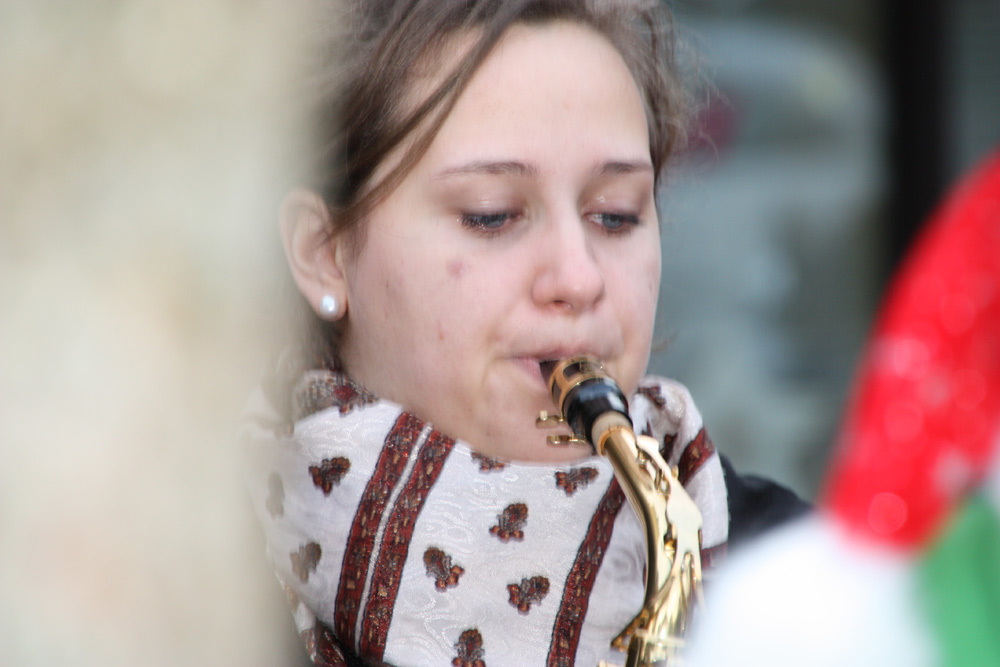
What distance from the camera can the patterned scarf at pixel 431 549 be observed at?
4.09 feet

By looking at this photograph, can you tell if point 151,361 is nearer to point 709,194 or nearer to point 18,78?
point 18,78

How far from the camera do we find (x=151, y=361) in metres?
0.25

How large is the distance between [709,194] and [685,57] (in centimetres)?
208

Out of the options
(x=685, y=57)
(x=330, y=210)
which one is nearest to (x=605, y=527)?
(x=330, y=210)

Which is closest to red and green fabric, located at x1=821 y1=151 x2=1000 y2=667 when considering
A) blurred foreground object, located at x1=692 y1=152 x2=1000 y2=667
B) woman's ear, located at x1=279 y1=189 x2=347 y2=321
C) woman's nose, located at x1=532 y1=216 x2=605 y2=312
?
blurred foreground object, located at x1=692 y1=152 x2=1000 y2=667

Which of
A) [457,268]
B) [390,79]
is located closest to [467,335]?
[457,268]

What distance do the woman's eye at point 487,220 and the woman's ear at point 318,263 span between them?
0.21 m

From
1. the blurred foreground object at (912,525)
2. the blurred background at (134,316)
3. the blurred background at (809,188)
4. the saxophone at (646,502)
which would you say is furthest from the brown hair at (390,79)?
the blurred background at (809,188)

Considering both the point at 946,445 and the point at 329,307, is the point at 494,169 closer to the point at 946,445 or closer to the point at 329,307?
the point at 329,307

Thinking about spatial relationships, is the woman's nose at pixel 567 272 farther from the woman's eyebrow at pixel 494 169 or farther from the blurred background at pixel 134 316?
the blurred background at pixel 134 316

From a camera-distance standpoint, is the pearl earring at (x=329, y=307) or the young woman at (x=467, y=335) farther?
the pearl earring at (x=329, y=307)

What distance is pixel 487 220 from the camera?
1.25 m

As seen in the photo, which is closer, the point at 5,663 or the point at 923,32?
the point at 5,663

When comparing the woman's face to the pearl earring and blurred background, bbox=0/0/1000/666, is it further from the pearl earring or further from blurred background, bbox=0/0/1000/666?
blurred background, bbox=0/0/1000/666
